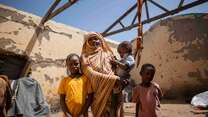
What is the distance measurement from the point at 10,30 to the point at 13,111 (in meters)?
2.26

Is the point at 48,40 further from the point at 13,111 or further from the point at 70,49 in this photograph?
the point at 13,111

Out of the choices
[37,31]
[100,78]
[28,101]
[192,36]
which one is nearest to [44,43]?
[37,31]

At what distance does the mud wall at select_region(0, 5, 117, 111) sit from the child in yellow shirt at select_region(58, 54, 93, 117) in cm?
324

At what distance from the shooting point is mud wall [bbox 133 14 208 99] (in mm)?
6828

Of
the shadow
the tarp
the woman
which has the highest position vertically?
the shadow

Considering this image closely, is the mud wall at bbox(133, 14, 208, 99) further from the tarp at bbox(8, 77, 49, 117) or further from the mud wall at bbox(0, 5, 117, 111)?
the tarp at bbox(8, 77, 49, 117)

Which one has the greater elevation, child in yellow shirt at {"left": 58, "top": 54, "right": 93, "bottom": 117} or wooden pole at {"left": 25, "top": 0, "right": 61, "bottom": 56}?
wooden pole at {"left": 25, "top": 0, "right": 61, "bottom": 56}

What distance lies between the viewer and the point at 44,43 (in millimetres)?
6281

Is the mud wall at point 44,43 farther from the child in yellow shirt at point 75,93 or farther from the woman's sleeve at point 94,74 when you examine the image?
the woman's sleeve at point 94,74

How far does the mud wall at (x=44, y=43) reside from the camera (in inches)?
219

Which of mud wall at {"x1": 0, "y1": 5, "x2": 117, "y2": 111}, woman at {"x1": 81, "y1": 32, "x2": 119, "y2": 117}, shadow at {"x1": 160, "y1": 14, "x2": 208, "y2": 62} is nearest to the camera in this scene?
woman at {"x1": 81, "y1": 32, "x2": 119, "y2": 117}

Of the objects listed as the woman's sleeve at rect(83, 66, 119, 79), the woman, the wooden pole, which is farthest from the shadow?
the woman's sleeve at rect(83, 66, 119, 79)

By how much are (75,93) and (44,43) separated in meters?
3.93

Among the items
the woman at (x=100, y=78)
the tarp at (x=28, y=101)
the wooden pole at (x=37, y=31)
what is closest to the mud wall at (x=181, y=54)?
the wooden pole at (x=37, y=31)
